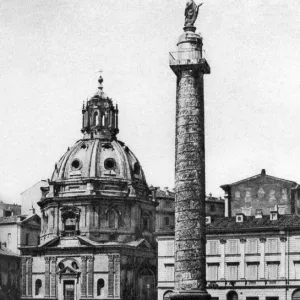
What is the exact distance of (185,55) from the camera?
37.2m

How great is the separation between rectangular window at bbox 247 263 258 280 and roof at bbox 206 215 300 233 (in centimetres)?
225

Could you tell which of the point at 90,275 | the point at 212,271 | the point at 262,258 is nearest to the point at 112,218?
the point at 90,275

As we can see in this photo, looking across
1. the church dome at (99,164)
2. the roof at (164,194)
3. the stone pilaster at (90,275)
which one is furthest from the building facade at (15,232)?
the roof at (164,194)

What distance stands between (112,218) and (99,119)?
8.55 metres

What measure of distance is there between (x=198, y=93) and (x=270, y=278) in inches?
931

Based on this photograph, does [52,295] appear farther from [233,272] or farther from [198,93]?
[198,93]

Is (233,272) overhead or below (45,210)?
below

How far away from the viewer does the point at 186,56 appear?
122 ft

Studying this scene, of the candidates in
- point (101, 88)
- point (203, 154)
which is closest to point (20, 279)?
point (101, 88)

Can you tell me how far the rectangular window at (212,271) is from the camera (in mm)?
59375

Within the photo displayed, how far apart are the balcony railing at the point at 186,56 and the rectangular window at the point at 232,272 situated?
80.9ft

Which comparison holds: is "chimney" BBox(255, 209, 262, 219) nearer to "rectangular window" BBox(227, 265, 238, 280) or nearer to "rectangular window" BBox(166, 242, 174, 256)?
"rectangular window" BBox(227, 265, 238, 280)

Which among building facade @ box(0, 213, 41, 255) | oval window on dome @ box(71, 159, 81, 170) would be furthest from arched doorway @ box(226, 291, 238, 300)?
building facade @ box(0, 213, 41, 255)

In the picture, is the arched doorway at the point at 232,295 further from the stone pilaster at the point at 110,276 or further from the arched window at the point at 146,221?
the arched window at the point at 146,221
